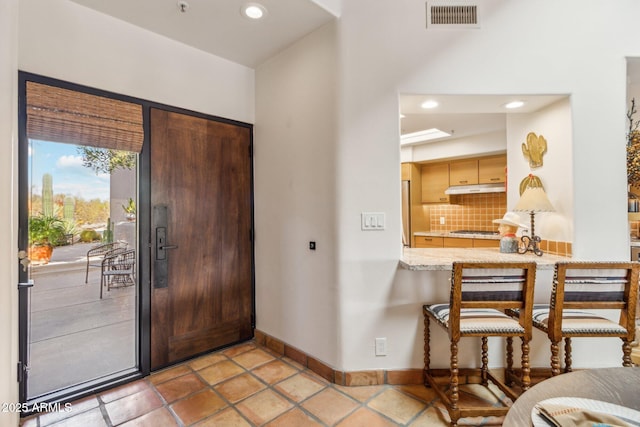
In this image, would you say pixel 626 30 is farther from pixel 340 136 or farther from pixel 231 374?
pixel 231 374

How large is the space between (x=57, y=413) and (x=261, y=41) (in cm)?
308

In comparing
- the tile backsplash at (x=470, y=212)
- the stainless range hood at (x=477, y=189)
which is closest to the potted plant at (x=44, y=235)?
the stainless range hood at (x=477, y=189)

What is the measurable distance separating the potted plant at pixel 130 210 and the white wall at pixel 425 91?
1629 millimetres

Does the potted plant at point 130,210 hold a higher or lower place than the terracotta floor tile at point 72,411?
higher

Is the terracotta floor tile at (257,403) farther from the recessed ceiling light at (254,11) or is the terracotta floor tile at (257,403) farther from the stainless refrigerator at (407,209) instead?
the stainless refrigerator at (407,209)

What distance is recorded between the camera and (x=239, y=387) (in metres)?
2.16

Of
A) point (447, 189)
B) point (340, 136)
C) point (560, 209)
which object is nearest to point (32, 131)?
point (340, 136)

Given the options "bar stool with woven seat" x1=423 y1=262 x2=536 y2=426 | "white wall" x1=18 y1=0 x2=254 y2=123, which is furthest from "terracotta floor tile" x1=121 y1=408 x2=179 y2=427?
"white wall" x1=18 y1=0 x2=254 y2=123

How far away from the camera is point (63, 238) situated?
2064mm

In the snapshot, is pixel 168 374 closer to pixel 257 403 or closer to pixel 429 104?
pixel 257 403

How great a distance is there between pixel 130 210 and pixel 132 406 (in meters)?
1.40

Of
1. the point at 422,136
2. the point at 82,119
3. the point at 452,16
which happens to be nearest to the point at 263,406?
the point at 82,119

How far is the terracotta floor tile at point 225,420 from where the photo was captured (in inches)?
69.9

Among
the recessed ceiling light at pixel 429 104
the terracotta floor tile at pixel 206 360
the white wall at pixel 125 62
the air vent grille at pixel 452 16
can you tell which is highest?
the air vent grille at pixel 452 16
